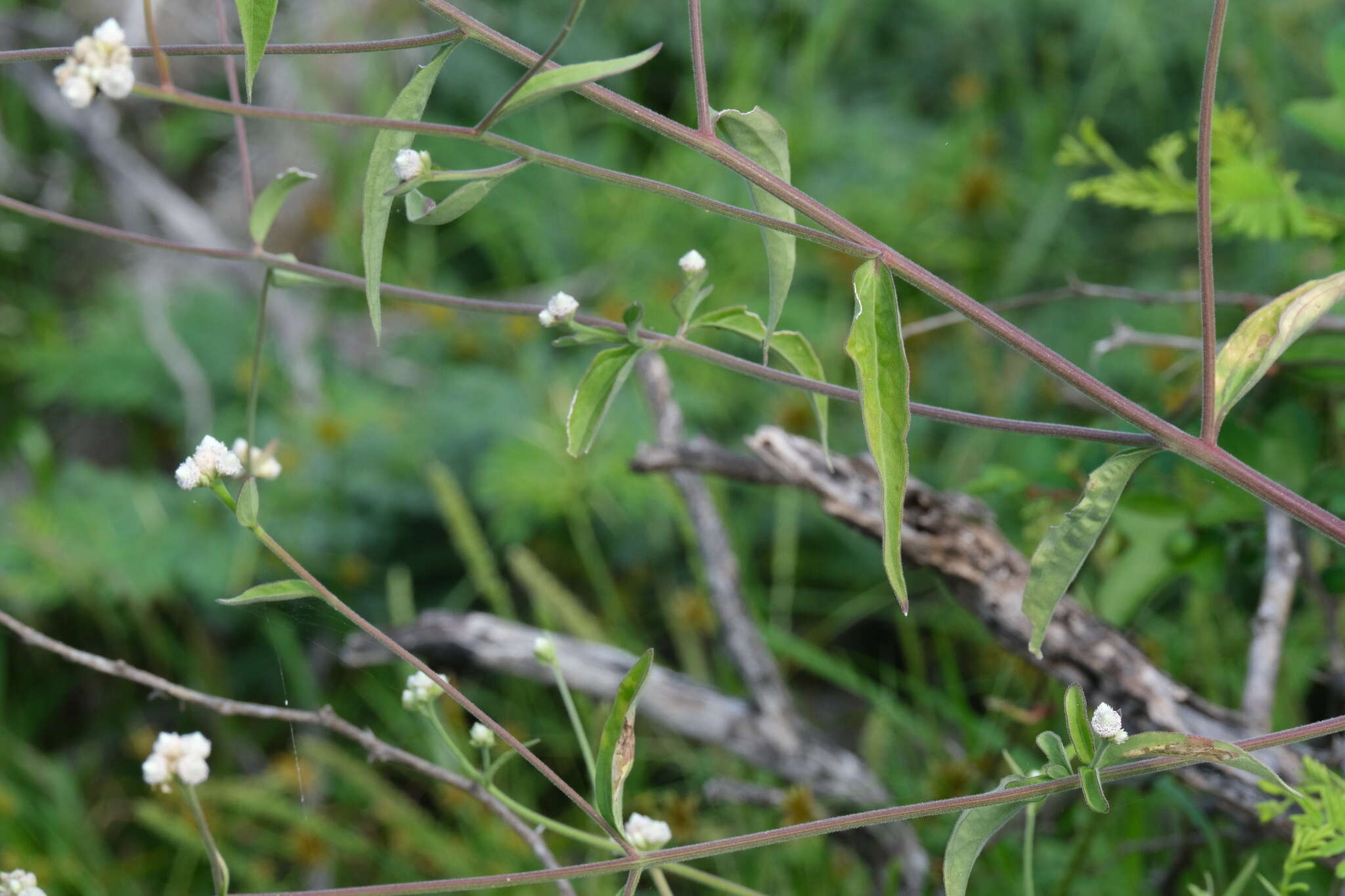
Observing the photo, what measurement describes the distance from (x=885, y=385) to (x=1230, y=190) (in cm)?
48

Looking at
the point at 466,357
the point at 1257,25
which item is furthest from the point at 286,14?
the point at 1257,25

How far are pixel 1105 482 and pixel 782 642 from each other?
2.26 ft

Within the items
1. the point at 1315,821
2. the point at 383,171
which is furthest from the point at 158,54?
the point at 1315,821

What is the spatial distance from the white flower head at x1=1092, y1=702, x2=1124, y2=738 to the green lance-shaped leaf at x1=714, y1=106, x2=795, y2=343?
19 centimetres

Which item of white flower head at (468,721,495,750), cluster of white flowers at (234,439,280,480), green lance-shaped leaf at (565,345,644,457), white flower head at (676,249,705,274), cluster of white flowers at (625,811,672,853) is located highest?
white flower head at (676,249,705,274)

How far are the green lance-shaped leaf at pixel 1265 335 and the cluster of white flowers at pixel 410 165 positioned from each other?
0.32 m

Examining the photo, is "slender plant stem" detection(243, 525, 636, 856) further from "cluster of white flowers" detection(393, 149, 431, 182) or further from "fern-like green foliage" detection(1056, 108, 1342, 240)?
"fern-like green foliage" detection(1056, 108, 1342, 240)

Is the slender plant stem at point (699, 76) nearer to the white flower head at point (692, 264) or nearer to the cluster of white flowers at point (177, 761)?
the white flower head at point (692, 264)

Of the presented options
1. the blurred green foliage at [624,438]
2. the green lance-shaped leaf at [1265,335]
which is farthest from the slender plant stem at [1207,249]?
the blurred green foliage at [624,438]

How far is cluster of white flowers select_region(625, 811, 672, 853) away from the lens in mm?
541

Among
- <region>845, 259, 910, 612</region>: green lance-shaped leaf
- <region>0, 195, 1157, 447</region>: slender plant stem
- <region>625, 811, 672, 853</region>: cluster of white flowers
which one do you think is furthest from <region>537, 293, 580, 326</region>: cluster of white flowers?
<region>625, 811, 672, 853</region>: cluster of white flowers

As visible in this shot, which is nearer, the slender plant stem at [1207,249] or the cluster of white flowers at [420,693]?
the slender plant stem at [1207,249]

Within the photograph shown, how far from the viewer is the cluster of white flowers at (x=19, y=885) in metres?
0.46

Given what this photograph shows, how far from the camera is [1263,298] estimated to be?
776 millimetres
